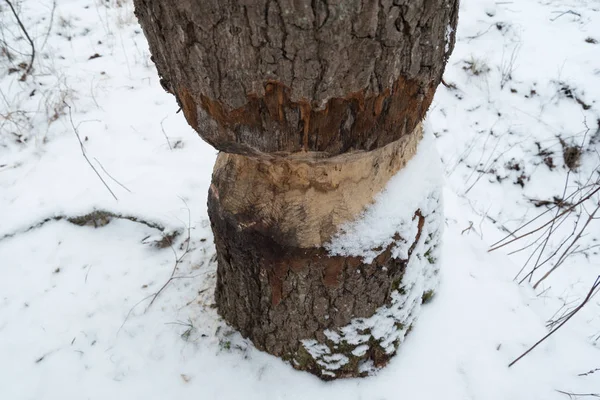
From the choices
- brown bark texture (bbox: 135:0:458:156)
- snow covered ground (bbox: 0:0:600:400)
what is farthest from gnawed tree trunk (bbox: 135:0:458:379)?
snow covered ground (bbox: 0:0:600:400)

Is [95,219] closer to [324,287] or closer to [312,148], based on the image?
[324,287]

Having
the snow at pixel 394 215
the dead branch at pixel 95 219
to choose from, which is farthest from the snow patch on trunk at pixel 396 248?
the dead branch at pixel 95 219

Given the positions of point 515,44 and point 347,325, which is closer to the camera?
point 347,325

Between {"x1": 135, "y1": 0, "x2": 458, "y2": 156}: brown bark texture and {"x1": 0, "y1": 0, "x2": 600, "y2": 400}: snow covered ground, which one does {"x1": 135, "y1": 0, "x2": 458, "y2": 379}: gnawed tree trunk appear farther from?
{"x1": 0, "y1": 0, "x2": 600, "y2": 400}: snow covered ground

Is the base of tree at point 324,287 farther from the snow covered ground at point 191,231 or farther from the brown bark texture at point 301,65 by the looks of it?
the brown bark texture at point 301,65

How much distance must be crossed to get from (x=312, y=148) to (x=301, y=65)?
17 cm

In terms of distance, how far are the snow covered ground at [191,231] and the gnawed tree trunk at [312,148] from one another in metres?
0.24

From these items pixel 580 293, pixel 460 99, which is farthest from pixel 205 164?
pixel 580 293

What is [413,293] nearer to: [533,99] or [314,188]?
[314,188]

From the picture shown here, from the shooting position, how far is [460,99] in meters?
3.07

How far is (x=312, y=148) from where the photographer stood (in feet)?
2.56

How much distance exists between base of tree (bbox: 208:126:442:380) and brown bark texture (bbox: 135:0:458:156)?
0.32 metres

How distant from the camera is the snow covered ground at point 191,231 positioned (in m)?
1.35

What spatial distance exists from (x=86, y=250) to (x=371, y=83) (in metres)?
1.55
